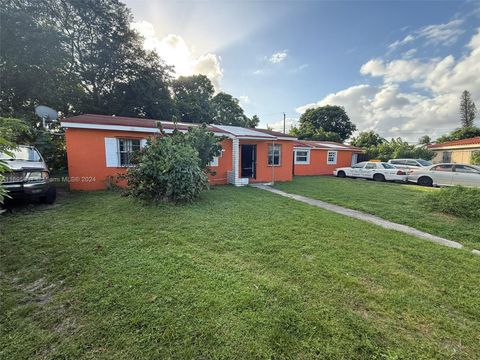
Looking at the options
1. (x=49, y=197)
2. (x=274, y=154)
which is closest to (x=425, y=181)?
(x=274, y=154)

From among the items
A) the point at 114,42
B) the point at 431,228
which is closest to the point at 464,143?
the point at 431,228

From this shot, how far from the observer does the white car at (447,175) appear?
1059cm

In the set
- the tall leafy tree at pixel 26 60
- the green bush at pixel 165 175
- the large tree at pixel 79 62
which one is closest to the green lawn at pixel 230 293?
the green bush at pixel 165 175

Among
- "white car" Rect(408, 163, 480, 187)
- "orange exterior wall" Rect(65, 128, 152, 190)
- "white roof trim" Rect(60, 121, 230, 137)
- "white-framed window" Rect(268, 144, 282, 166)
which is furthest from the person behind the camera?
"white-framed window" Rect(268, 144, 282, 166)

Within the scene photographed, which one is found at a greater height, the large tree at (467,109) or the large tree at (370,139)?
the large tree at (467,109)

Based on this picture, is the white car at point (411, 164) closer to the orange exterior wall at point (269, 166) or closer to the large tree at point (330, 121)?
the orange exterior wall at point (269, 166)

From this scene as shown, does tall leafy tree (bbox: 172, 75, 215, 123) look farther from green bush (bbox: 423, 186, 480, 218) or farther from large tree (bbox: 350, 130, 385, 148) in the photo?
large tree (bbox: 350, 130, 385, 148)

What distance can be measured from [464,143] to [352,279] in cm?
2569

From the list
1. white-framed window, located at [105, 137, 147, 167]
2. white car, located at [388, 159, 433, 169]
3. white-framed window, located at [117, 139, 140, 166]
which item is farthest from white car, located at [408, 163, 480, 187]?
white-framed window, located at [117, 139, 140, 166]

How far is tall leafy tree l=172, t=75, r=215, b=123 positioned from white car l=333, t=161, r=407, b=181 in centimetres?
1491

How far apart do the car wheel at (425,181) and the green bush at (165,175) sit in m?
13.4

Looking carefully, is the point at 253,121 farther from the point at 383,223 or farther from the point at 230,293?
the point at 230,293

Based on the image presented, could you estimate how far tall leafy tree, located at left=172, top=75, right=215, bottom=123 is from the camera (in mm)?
22122

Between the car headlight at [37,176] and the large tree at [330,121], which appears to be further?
the large tree at [330,121]
